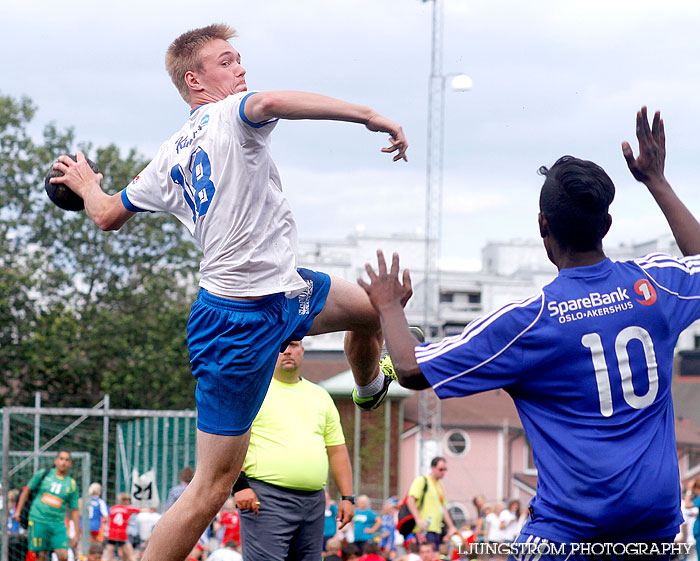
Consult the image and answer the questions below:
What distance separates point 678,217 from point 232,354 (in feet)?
6.08

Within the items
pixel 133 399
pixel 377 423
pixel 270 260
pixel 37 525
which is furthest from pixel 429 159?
pixel 270 260

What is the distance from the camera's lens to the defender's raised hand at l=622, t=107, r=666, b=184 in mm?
3768

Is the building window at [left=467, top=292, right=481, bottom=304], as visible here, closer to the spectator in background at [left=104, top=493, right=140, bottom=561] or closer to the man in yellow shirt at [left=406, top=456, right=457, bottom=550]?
the spectator in background at [left=104, top=493, right=140, bottom=561]

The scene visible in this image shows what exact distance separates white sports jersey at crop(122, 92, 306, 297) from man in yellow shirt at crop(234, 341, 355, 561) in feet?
4.93

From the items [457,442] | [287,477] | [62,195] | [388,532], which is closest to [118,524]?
[388,532]

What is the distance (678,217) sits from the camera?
143 inches

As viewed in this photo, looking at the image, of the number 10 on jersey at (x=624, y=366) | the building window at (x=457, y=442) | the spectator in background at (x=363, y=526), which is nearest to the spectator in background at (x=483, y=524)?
the spectator in background at (x=363, y=526)

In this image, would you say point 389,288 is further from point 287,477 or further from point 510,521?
point 510,521

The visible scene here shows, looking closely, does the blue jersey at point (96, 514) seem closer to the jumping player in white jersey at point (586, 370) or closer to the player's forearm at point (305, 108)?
the player's forearm at point (305, 108)

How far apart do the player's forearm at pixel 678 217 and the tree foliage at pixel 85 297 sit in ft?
105

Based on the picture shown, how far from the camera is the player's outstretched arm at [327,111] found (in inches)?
141

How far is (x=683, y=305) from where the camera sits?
10.6 feet

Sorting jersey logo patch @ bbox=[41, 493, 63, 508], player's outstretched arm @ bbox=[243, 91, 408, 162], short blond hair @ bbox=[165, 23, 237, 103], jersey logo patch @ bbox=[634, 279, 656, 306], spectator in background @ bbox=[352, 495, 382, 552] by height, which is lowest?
spectator in background @ bbox=[352, 495, 382, 552]

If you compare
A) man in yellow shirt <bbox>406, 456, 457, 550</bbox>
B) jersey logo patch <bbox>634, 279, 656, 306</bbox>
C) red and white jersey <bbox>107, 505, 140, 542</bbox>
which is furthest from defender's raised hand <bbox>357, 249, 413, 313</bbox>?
red and white jersey <bbox>107, 505, 140, 542</bbox>
